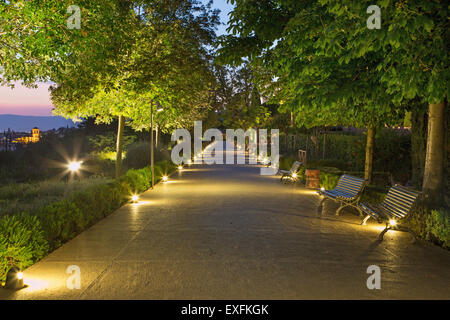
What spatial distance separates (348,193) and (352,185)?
0.23 meters

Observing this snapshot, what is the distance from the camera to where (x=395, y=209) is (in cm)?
774

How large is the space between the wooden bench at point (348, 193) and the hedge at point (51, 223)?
5326 mm

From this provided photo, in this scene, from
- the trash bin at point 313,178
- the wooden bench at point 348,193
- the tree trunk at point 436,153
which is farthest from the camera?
the trash bin at point 313,178

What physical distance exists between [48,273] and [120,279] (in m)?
1.06

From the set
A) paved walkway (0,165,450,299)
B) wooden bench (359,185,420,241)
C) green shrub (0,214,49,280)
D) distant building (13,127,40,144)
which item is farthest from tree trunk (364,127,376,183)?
distant building (13,127,40,144)

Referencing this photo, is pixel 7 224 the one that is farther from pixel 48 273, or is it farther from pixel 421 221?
pixel 421 221

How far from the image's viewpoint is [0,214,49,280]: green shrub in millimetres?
4938

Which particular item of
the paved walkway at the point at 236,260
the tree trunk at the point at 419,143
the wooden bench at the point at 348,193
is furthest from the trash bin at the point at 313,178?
the paved walkway at the point at 236,260

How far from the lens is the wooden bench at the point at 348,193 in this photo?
9164 mm

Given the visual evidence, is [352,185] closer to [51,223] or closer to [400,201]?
[400,201]

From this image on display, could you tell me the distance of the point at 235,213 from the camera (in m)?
9.70

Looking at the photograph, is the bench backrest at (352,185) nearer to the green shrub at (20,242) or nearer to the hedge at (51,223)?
the hedge at (51,223)

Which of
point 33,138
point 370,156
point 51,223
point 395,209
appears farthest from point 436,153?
point 33,138
